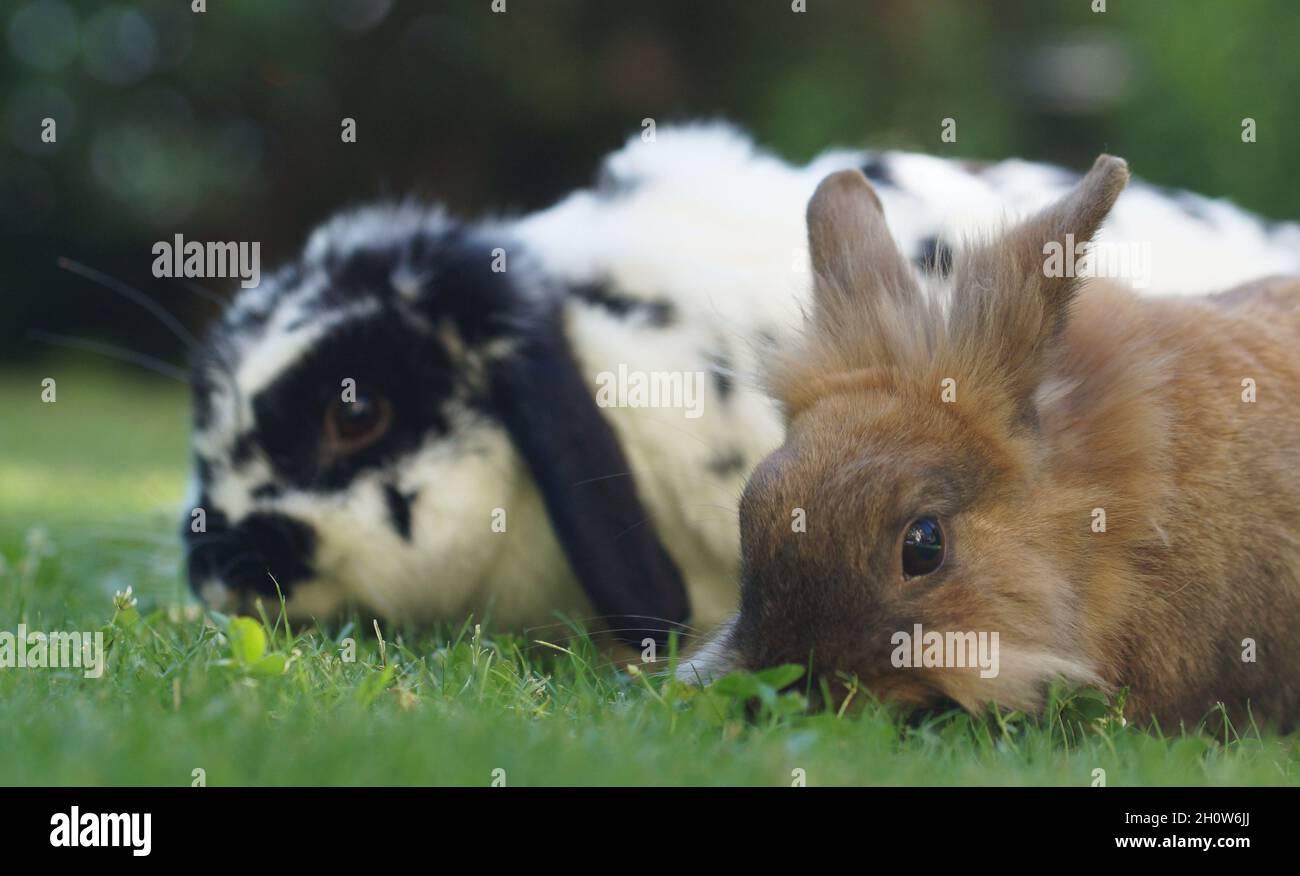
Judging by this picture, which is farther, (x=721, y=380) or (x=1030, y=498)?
(x=721, y=380)

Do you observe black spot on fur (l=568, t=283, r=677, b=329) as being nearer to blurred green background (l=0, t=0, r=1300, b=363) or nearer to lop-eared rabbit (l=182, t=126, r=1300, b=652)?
lop-eared rabbit (l=182, t=126, r=1300, b=652)

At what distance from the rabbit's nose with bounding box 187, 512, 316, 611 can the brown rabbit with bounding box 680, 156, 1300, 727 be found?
1.29 metres

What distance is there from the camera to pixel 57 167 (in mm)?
13984

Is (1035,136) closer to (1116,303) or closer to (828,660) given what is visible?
(1116,303)

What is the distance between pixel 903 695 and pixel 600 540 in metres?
1.14

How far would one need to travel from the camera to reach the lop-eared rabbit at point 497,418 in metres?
3.64

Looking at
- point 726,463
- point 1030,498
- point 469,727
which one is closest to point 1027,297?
point 1030,498

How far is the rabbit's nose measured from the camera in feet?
12.1

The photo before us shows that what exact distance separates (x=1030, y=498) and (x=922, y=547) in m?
0.29

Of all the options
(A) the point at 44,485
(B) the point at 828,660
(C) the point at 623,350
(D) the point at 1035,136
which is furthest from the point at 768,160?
(D) the point at 1035,136

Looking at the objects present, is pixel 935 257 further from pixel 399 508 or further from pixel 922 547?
pixel 399 508

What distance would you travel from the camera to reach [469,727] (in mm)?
2408

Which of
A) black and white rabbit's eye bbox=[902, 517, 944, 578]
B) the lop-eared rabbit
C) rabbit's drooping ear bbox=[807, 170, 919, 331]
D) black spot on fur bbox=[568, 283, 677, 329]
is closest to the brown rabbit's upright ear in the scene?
rabbit's drooping ear bbox=[807, 170, 919, 331]

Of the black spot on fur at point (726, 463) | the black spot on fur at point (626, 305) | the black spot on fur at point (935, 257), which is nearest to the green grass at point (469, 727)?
the black spot on fur at point (726, 463)
